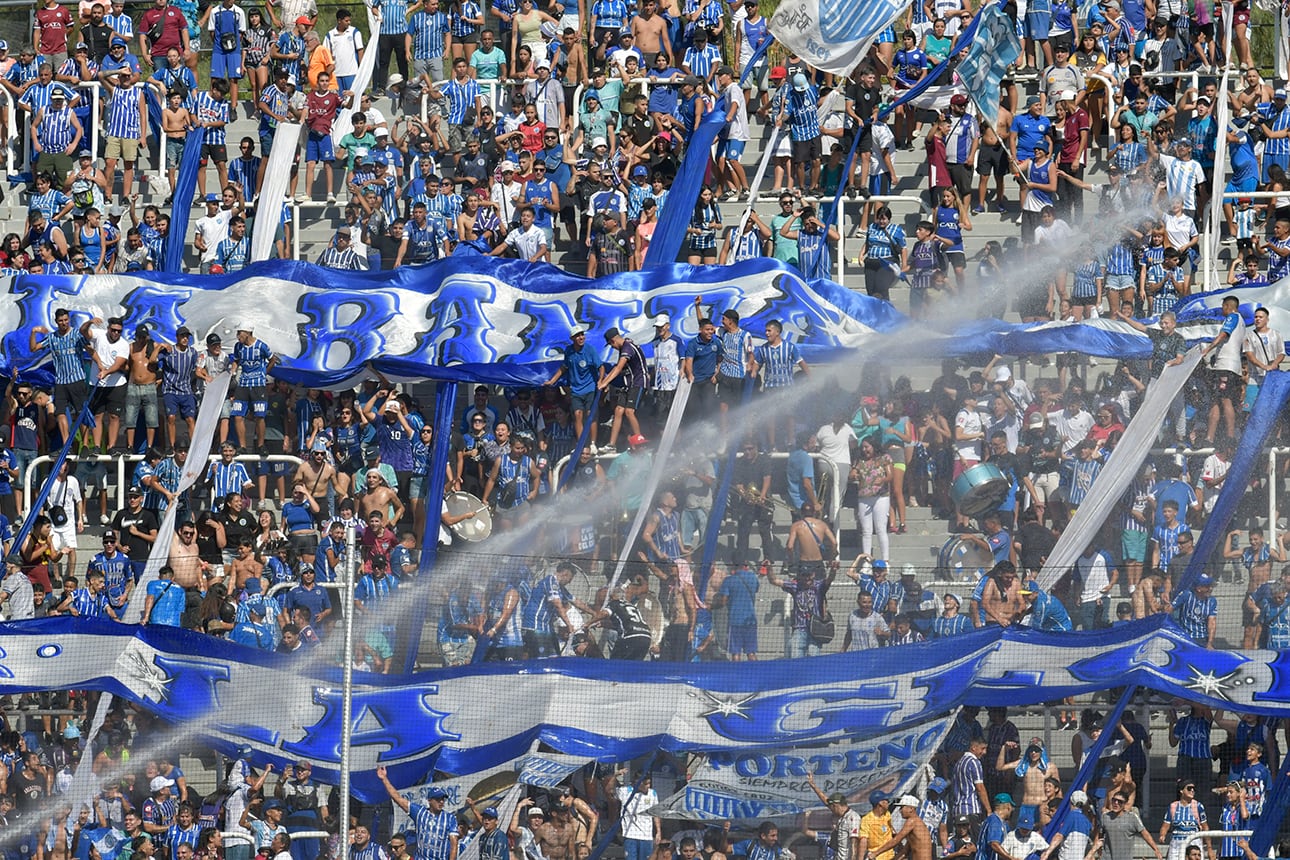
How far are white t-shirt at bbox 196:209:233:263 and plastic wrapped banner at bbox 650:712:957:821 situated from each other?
31.6 ft

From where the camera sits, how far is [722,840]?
1652cm

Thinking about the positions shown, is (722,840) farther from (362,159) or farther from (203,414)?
(362,159)

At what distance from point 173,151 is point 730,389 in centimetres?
728

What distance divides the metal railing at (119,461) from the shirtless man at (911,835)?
22.7ft

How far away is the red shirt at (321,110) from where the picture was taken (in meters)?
24.9

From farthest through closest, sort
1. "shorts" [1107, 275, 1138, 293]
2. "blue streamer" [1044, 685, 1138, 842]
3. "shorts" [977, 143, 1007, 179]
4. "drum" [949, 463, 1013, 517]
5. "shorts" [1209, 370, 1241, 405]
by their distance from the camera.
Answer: "shorts" [977, 143, 1007, 179] < "shorts" [1107, 275, 1138, 293] < "shorts" [1209, 370, 1241, 405] < "drum" [949, 463, 1013, 517] < "blue streamer" [1044, 685, 1138, 842]

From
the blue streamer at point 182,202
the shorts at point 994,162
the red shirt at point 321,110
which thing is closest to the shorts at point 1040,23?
the shorts at point 994,162

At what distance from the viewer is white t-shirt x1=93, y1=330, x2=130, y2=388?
22.5m

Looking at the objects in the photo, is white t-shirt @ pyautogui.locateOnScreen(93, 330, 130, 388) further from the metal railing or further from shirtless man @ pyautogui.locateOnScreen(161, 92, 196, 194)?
shirtless man @ pyautogui.locateOnScreen(161, 92, 196, 194)

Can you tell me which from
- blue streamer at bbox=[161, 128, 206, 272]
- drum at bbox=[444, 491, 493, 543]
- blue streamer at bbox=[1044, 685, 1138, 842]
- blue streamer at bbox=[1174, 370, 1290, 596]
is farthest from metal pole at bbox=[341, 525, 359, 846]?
blue streamer at bbox=[161, 128, 206, 272]

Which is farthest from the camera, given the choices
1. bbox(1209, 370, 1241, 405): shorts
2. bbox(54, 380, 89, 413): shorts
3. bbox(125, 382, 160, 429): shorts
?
bbox(54, 380, 89, 413): shorts

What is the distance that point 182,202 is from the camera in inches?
950

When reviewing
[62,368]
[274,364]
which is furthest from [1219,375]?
[62,368]

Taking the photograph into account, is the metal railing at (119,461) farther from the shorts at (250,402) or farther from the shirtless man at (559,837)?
the shirtless man at (559,837)
